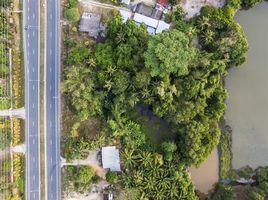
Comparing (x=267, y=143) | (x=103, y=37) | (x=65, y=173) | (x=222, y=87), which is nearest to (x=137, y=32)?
(x=103, y=37)

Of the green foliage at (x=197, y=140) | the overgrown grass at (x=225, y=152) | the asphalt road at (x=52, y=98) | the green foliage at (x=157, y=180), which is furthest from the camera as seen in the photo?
the overgrown grass at (x=225, y=152)

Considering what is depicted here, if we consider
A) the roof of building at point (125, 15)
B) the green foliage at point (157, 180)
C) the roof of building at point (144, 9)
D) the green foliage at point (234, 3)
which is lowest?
the green foliage at point (157, 180)

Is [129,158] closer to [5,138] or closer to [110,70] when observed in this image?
[110,70]

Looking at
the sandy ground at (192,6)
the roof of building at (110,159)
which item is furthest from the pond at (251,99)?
the roof of building at (110,159)

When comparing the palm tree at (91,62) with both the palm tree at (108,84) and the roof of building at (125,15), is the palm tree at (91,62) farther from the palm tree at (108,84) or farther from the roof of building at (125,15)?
the roof of building at (125,15)

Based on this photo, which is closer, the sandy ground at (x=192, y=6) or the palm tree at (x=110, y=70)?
the palm tree at (x=110, y=70)

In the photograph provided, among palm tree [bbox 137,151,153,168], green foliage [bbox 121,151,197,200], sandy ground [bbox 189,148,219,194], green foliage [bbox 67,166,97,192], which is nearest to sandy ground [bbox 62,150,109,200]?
green foliage [bbox 67,166,97,192]
